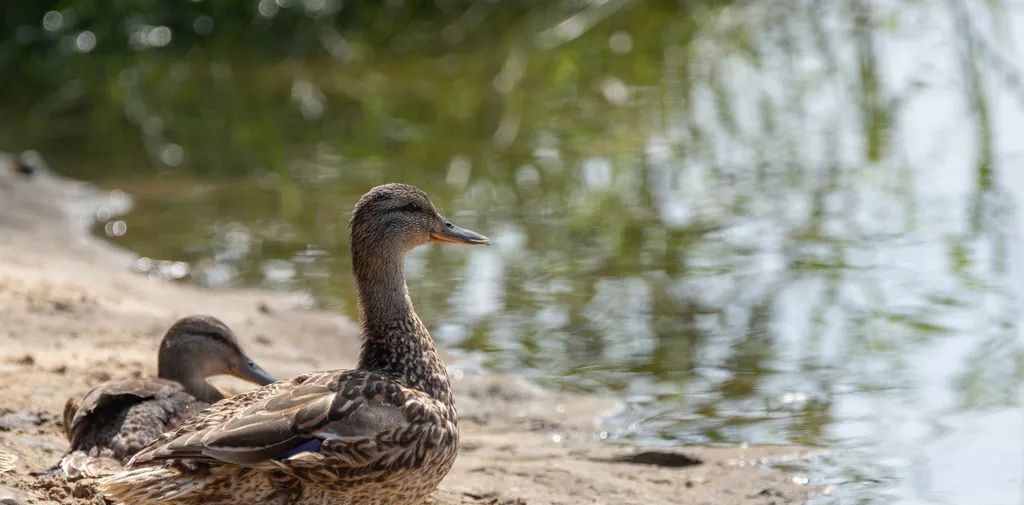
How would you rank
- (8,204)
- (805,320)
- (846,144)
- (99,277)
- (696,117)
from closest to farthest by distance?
(805,320)
(99,277)
(8,204)
(846,144)
(696,117)

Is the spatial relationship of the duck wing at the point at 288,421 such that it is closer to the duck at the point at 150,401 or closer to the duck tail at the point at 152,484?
the duck tail at the point at 152,484

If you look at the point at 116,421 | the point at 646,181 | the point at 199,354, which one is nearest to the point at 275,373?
the point at 199,354

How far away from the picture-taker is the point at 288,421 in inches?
188

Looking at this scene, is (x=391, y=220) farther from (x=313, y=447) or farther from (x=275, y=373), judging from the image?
(x=275, y=373)

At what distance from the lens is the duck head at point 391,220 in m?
5.60

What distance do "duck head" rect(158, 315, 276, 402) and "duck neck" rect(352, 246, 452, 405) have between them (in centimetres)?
106

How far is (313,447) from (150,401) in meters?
1.20

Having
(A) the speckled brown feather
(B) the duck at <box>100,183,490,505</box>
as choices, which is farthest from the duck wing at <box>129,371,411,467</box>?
(A) the speckled brown feather

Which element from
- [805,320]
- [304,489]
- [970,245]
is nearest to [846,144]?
[970,245]

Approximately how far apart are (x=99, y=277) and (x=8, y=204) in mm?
1548

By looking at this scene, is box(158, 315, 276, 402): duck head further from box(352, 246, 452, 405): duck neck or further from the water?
the water

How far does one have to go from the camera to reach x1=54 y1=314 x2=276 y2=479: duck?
5.47 metres

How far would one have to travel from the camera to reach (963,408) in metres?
6.64

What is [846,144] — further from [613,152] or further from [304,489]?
[304,489]
